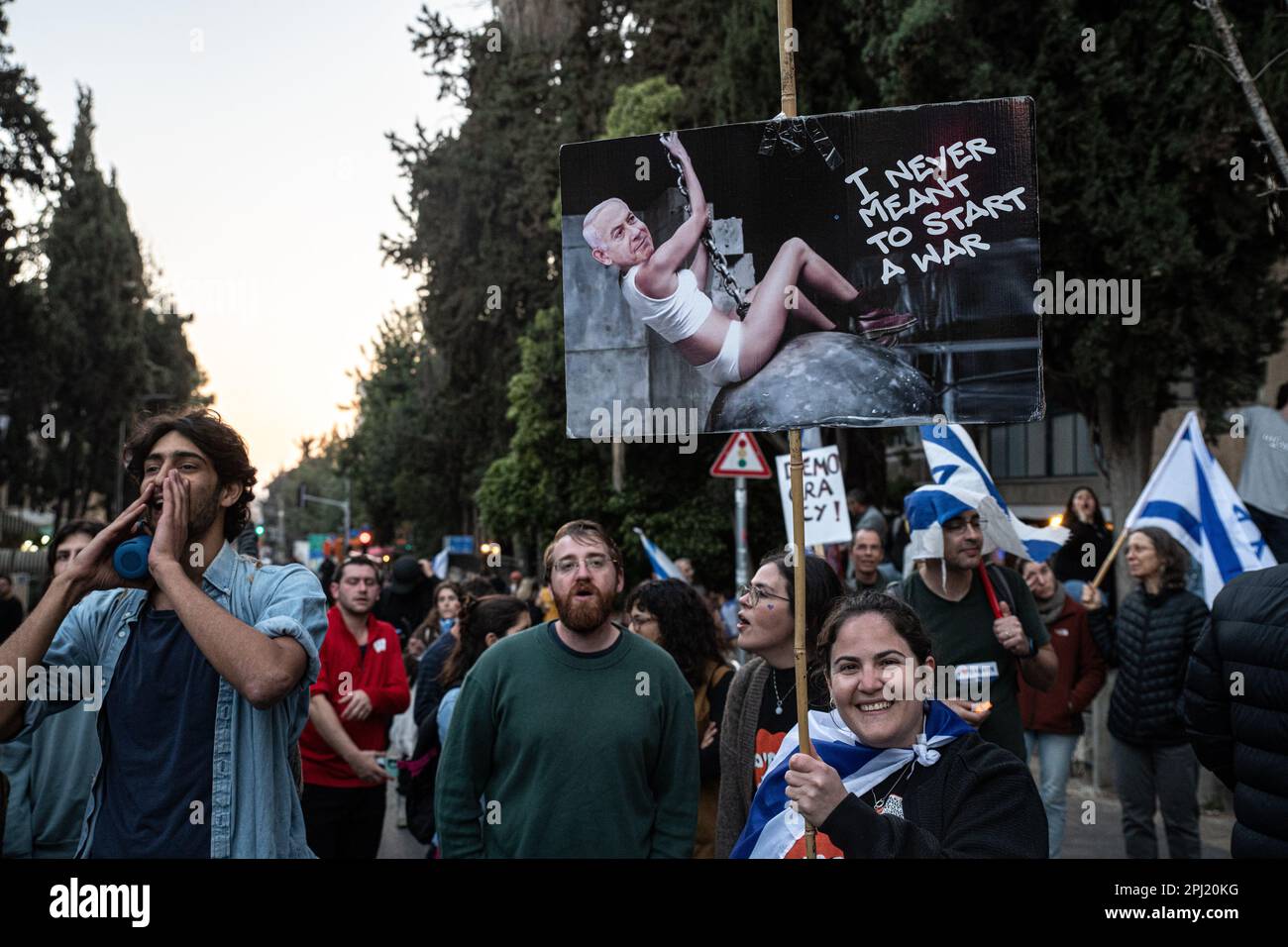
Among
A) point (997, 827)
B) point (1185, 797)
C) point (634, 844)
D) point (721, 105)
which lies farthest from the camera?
point (721, 105)

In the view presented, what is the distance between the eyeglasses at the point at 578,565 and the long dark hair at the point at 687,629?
144 cm

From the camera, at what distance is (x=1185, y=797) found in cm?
713

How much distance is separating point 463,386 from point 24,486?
18.3 m

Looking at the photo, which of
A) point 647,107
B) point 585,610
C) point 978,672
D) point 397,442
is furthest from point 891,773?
point 397,442

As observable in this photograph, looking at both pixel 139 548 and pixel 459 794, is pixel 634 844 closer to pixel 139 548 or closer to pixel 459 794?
pixel 459 794

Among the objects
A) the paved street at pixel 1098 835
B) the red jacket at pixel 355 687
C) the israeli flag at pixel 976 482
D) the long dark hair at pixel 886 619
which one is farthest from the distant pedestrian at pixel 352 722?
the long dark hair at pixel 886 619

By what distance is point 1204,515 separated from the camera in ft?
25.5

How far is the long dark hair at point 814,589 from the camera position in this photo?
16.3 feet

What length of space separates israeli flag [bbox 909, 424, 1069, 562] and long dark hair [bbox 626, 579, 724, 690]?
1.61 meters

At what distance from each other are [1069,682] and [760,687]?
3839 mm

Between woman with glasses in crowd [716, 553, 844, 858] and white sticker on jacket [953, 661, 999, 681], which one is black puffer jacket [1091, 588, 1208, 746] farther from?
woman with glasses in crowd [716, 553, 844, 858]

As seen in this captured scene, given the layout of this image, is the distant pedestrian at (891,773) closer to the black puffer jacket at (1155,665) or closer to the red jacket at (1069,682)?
the black puffer jacket at (1155,665)
